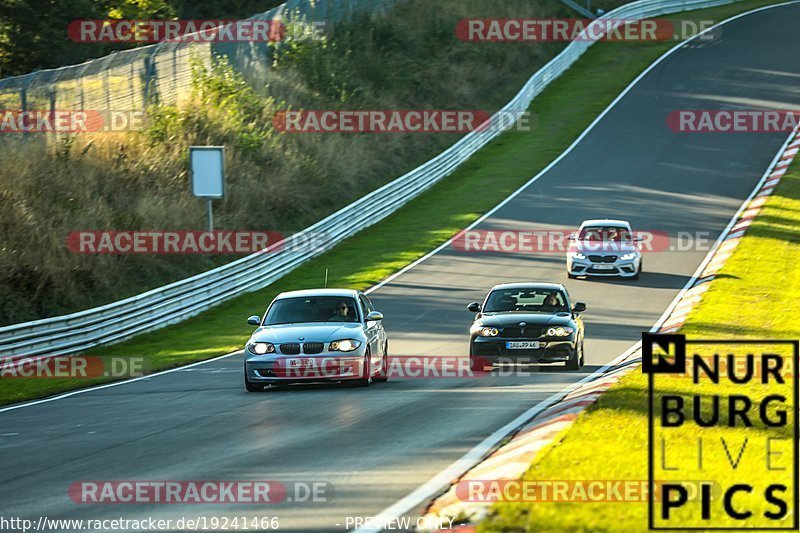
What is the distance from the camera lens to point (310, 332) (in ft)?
57.2

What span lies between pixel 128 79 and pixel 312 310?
24.4 metres

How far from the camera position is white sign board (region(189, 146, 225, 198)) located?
3400cm

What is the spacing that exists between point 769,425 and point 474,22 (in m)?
59.2

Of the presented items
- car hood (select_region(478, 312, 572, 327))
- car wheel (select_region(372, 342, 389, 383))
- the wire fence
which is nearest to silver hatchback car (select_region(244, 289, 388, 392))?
car wheel (select_region(372, 342, 389, 383))

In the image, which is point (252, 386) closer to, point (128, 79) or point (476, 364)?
point (476, 364)

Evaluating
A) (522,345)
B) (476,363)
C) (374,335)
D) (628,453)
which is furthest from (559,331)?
(628,453)

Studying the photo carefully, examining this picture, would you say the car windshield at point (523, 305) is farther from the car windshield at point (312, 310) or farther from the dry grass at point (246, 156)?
the dry grass at point (246, 156)

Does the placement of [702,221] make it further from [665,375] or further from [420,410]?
[420,410]

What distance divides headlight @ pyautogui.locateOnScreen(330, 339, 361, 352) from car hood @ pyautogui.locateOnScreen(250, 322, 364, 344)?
6cm

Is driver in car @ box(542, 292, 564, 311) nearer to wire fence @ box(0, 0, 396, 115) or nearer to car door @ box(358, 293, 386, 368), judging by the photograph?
car door @ box(358, 293, 386, 368)

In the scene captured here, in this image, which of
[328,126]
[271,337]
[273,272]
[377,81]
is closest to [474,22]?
[377,81]

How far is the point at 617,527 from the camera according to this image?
25.1ft

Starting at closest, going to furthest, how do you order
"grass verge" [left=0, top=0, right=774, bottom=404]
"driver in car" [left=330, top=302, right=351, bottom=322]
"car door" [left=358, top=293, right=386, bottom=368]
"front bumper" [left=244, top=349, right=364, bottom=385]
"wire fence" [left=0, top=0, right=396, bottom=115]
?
"front bumper" [left=244, top=349, right=364, bottom=385], "car door" [left=358, top=293, right=386, bottom=368], "driver in car" [left=330, top=302, right=351, bottom=322], "grass verge" [left=0, top=0, right=774, bottom=404], "wire fence" [left=0, top=0, right=396, bottom=115]

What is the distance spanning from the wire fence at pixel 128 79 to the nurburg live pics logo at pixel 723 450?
26708mm
